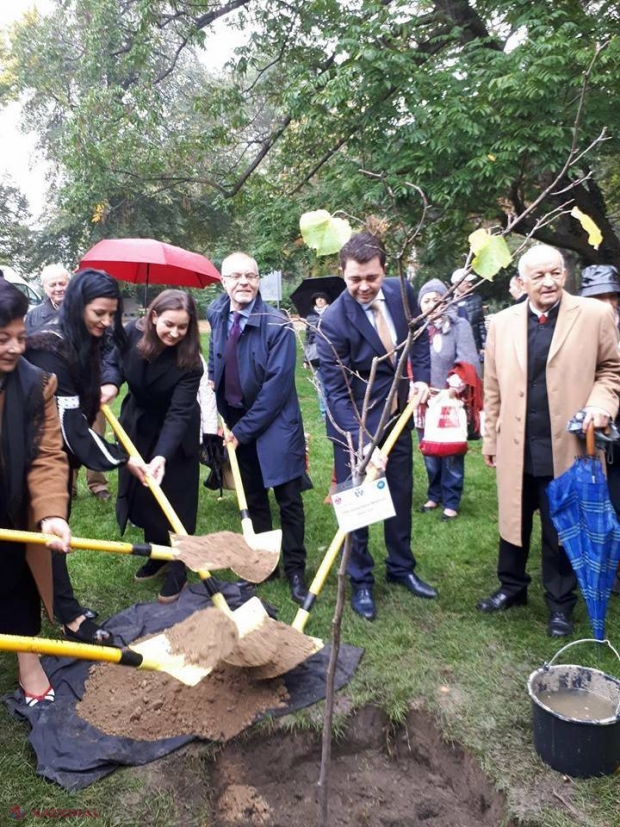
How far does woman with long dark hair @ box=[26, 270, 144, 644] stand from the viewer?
3.04 metres

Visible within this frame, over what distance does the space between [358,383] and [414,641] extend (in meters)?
1.49

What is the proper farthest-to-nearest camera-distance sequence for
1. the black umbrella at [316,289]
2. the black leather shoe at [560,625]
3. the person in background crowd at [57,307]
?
the black umbrella at [316,289] → the person in background crowd at [57,307] → the black leather shoe at [560,625]

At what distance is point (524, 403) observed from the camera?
3.24 metres

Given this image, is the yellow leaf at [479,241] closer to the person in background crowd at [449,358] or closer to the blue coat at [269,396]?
the blue coat at [269,396]

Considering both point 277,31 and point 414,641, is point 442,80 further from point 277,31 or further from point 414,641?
point 414,641

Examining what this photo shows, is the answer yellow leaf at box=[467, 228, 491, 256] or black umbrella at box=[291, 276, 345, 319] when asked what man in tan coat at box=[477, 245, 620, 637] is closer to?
yellow leaf at box=[467, 228, 491, 256]

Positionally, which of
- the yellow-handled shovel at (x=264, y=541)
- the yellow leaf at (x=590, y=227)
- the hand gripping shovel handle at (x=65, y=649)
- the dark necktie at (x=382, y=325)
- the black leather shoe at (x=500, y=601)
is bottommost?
the black leather shoe at (x=500, y=601)

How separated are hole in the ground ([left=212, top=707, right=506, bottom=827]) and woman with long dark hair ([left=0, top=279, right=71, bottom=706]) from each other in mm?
1052

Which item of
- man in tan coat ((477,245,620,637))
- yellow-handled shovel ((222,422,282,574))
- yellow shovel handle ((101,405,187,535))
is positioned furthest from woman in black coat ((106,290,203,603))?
man in tan coat ((477,245,620,637))

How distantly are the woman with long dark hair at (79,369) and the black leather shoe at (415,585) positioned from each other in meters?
1.75

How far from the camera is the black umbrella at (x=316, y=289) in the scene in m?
9.26

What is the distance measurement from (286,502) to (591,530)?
1733 millimetres

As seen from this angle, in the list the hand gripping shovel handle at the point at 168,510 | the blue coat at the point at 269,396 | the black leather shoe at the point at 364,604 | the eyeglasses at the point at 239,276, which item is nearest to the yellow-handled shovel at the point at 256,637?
the hand gripping shovel handle at the point at 168,510

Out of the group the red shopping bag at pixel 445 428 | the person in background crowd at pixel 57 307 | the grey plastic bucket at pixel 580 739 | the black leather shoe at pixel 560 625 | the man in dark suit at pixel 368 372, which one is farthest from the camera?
the person in background crowd at pixel 57 307
